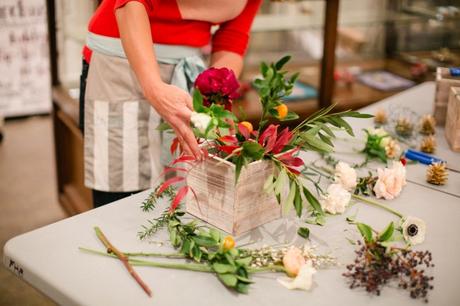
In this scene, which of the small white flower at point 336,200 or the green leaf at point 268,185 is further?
the small white flower at point 336,200

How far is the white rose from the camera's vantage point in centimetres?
155

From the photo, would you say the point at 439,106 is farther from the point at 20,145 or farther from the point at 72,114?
Result: the point at 20,145

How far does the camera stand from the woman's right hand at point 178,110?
1.41 metres

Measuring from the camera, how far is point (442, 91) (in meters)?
2.06

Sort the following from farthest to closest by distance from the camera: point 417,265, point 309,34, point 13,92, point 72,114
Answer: point 13,92 → point 309,34 → point 72,114 → point 417,265

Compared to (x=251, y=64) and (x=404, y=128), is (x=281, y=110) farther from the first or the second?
(x=251, y=64)

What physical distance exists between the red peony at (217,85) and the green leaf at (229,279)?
0.37 metres

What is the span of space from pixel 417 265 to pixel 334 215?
0.84 ft

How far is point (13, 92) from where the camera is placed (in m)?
4.49

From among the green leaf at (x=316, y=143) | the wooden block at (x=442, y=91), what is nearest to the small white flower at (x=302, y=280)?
the green leaf at (x=316, y=143)

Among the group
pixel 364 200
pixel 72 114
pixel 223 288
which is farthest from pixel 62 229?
pixel 72 114

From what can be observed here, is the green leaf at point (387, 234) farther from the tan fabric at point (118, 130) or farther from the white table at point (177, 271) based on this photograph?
the tan fabric at point (118, 130)

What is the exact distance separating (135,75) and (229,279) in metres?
0.93

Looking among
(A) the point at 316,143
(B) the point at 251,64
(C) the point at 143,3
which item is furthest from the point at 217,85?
(B) the point at 251,64
